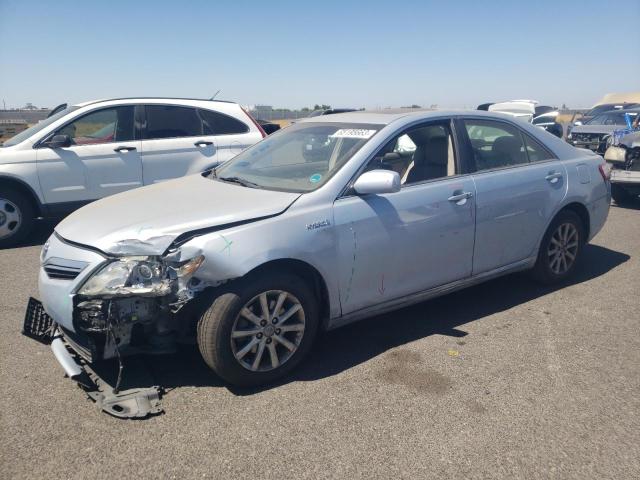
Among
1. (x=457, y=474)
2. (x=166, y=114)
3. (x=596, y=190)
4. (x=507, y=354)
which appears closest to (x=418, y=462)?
(x=457, y=474)

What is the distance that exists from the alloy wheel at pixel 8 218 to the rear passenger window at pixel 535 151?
593 cm

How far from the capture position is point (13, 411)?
308 centimetres

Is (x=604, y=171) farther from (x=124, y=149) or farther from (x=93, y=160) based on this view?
(x=93, y=160)

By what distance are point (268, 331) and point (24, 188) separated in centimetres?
500

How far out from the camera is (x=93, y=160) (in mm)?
7004

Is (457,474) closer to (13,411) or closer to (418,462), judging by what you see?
(418,462)

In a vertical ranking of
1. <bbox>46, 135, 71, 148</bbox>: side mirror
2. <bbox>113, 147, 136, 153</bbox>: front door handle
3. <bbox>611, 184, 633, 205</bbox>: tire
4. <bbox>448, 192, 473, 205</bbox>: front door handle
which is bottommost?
<bbox>611, 184, 633, 205</bbox>: tire

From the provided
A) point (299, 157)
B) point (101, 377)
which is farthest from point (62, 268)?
point (299, 157)

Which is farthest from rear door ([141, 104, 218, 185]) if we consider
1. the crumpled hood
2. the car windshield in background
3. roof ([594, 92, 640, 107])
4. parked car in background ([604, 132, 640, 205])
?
roof ([594, 92, 640, 107])

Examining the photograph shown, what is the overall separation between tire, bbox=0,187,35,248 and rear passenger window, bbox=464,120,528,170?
215 inches

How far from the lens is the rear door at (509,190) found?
4285 mm

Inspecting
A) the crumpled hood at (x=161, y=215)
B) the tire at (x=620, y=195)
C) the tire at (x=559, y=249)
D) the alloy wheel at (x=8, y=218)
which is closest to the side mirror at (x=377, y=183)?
the crumpled hood at (x=161, y=215)

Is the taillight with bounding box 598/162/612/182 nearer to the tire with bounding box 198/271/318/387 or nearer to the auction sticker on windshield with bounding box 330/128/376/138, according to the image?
the auction sticker on windshield with bounding box 330/128/376/138

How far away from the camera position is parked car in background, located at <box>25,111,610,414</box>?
3070 mm
